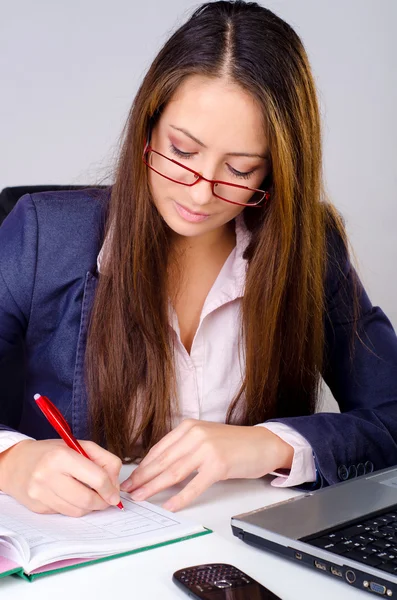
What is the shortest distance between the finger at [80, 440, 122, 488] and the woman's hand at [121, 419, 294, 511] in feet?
0.19

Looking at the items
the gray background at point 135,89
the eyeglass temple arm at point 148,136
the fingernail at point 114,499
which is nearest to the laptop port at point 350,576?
the fingernail at point 114,499

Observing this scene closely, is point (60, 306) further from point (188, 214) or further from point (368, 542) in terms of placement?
point (368, 542)

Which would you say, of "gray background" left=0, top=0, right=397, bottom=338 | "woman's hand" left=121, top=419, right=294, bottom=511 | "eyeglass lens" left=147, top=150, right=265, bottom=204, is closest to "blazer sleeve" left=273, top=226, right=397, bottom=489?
"woman's hand" left=121, top=419, right=294, bottom=511

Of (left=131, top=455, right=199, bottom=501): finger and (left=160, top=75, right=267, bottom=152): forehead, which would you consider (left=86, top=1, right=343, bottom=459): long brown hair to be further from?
(left=131, top=455, right=199, bottom=501): finger

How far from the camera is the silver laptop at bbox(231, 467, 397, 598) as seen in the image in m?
0.89

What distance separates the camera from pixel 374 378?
166 cm

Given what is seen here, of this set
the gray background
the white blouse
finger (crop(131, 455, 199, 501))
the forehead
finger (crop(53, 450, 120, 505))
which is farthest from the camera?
the gray background

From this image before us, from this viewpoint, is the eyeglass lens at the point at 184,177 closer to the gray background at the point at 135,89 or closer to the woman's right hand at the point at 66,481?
the woman's right hand at the point at 66,481

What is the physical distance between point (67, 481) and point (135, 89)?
2.39 meters

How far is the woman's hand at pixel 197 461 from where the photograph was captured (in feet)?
3.83

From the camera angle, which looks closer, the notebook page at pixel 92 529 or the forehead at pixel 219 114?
the notebook page at pixel 92 529

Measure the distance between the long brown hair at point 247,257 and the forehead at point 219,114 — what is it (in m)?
0.02

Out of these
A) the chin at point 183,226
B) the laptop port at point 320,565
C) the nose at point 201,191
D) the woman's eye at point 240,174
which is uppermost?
the woman's eye at point 240,174

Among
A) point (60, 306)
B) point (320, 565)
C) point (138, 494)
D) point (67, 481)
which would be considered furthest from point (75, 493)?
point (60, 306)
